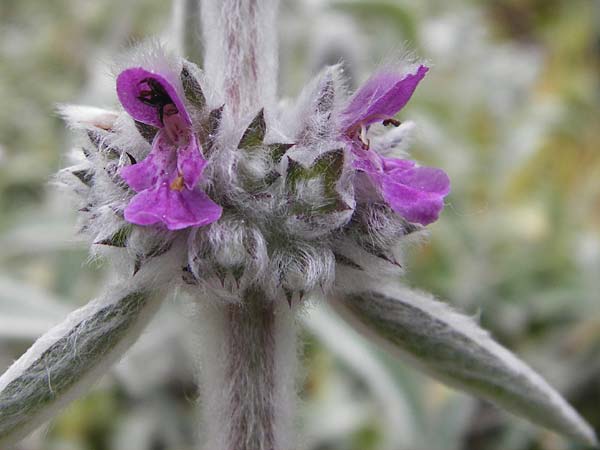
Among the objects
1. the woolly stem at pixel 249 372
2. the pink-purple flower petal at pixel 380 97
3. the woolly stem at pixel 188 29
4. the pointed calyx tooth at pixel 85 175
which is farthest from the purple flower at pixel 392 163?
the woolly stem at pixel 188 29

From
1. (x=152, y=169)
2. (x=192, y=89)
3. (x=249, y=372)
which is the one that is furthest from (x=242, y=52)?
(x=249, y=372)

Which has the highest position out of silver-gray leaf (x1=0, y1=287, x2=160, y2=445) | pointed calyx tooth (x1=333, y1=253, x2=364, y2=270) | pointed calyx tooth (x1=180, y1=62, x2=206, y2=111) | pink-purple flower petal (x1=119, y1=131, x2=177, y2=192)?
pointed calyx tooth (x1=180, y1=62, x2=206, y2=111)

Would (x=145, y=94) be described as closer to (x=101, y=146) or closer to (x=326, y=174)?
(x=101, y=146)

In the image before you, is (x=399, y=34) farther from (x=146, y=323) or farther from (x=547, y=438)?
(x=146, y=323)

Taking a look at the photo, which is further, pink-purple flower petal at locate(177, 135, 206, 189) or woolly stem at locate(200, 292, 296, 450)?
woolly stem at locate(200, 292, 296, 450)

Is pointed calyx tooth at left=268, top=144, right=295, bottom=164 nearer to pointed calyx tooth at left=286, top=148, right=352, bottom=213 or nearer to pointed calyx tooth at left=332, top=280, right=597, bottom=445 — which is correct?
pointed calyx tooth at left=286, top=148, right=352, bottom=213

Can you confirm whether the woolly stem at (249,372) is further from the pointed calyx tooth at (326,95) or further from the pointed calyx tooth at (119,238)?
the pointed calyx tooth at (326,95)

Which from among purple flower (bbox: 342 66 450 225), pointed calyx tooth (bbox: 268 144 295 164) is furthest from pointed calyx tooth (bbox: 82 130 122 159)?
purple flower (bbox: 342 66 450 225)
